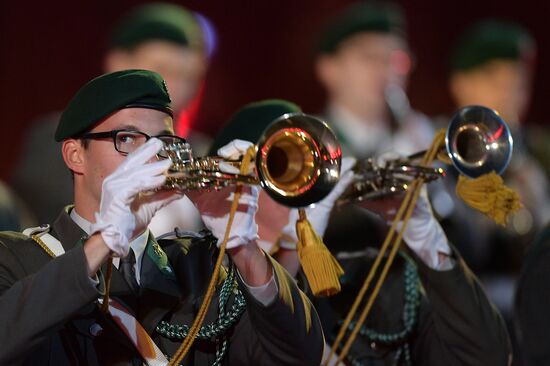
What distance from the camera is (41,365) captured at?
313 centimetres

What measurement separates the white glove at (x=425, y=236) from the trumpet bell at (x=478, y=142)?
0.29 meters

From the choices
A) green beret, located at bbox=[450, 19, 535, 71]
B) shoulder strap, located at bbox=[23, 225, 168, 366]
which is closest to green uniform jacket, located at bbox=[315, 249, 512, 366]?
shoulder strap, located at bbox=[23, 225, 168, 366]

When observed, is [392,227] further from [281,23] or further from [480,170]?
[281,23]

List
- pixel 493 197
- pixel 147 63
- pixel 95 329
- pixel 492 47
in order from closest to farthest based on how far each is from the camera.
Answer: pixel 95 329, pixel 493 197, pixel 147 63, pixel 492 47

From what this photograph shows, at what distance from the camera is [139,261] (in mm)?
3355

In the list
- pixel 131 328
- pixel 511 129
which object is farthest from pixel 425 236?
pixel 511 129

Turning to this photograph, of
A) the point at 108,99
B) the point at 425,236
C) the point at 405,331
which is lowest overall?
the point at 405,331

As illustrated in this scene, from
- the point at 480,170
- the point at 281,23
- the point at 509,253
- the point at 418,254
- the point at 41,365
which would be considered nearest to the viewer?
the point at 41,365

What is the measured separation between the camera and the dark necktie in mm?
3324

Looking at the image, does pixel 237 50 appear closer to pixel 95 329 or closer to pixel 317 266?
pixel 317 266

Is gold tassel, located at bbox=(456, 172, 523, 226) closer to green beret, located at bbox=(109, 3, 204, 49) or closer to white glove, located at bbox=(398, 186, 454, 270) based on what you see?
white glove, located at bbox=(398, 186, 454, 270)

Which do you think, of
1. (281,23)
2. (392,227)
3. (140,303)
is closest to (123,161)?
(140,303)

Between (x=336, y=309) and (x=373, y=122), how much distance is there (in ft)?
7.66

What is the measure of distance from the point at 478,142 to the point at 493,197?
7.3 inches
